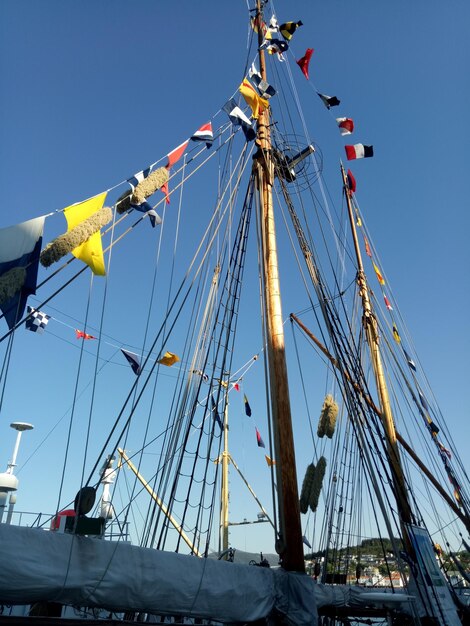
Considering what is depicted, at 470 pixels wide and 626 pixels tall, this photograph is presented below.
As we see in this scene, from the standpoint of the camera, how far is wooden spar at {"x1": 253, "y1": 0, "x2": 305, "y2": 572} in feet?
24.0

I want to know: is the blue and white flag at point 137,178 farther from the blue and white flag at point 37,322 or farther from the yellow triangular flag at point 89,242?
the blue and white flag at point 37,322

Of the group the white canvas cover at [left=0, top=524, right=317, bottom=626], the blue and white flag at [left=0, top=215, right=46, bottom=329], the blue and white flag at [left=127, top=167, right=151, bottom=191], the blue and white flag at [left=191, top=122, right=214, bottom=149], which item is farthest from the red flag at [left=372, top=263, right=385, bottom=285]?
the blue and white flag at [left=0, top=215, right=46, bottom=329]

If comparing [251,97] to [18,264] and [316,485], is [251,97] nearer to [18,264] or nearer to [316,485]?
[18,264]

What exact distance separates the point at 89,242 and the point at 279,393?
402 cm

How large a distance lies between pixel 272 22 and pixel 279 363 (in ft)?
35.2

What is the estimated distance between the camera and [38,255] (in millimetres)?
6500

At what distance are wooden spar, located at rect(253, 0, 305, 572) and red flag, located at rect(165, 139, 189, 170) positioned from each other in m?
2.29

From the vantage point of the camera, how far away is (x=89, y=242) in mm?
7258

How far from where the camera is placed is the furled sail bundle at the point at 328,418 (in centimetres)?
1909

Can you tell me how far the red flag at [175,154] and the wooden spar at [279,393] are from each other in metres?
2.29

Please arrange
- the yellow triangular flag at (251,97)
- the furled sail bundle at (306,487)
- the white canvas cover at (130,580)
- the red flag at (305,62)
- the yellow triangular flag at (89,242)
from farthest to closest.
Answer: the furled sail bundle at (306,487) → the red flag at (305,62) → the yellow triangular flag at (251,97) → the yellow triangular flag at (89,242) → the white canvas cover at (130,580)

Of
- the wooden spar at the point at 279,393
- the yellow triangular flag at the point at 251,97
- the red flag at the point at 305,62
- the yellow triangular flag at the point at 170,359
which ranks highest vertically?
the red flag at the point at 305,62

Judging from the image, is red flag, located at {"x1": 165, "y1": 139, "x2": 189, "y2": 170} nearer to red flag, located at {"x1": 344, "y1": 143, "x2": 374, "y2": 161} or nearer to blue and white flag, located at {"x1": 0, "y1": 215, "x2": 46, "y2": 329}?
blue and white flag, located at {"x1": 0, "y1": 215, "x2": 46, "y2": 329}

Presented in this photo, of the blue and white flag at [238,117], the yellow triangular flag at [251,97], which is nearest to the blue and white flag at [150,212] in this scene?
the blue and white flag at [238,117]
